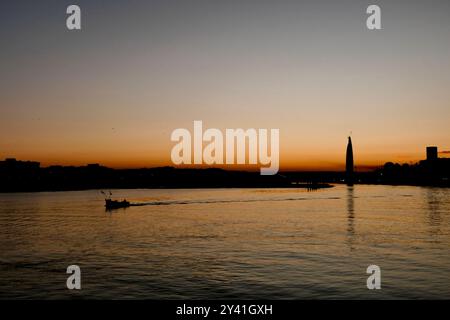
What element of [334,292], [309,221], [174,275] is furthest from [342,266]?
[309,221]

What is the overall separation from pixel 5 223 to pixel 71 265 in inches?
1978

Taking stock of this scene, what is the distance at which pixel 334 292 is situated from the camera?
30156 millimetres

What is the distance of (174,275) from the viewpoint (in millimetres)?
35875
